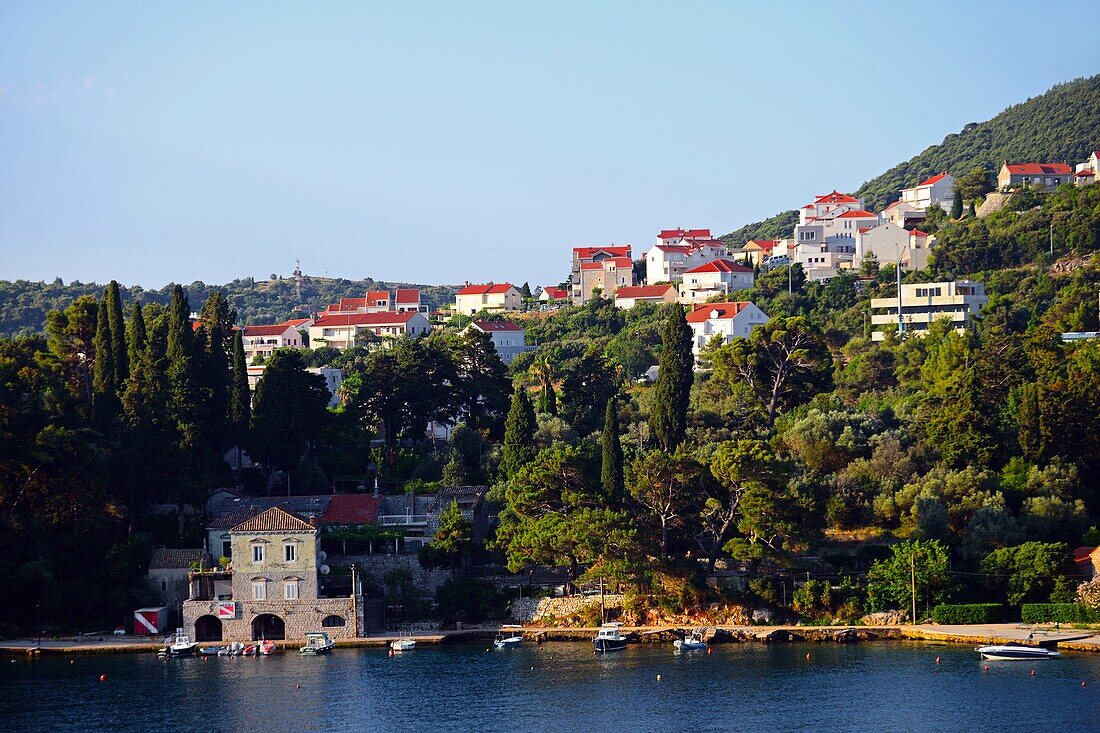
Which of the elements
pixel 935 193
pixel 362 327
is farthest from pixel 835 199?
pixel 362 327

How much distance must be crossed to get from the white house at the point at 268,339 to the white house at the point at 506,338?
16.3m

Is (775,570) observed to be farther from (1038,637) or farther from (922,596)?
(1038,637)

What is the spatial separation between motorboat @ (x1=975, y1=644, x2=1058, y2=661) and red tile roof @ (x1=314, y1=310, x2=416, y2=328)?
222 feet

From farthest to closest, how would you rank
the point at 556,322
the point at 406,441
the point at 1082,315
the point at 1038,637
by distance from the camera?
the point at 556,322, the point at 1082,315, the point at 406,441, the point at 1038,637

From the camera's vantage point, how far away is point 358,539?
204 feet

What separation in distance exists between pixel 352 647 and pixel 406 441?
18385 millimetres

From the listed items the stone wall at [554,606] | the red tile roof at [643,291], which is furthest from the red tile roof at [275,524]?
the red tile roof at [643,291]

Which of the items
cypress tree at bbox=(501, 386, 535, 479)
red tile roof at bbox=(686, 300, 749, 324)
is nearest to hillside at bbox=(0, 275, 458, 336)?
red tile roof at bbox=(686, 300, 749, 324)

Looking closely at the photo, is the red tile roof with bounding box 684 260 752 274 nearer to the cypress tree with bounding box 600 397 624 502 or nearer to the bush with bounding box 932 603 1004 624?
the cypress tree with bounding box 600 397 624 502

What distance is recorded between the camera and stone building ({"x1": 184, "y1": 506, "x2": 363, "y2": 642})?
59406 millimetres

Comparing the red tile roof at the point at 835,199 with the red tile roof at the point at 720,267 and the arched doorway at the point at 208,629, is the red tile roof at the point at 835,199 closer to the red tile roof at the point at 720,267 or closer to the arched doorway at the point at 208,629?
the red tile roof at the point at 720,267

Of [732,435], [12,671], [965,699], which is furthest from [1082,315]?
[12,671]

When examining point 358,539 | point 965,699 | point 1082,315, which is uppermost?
point 1082,315

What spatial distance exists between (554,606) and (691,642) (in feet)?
22.4
